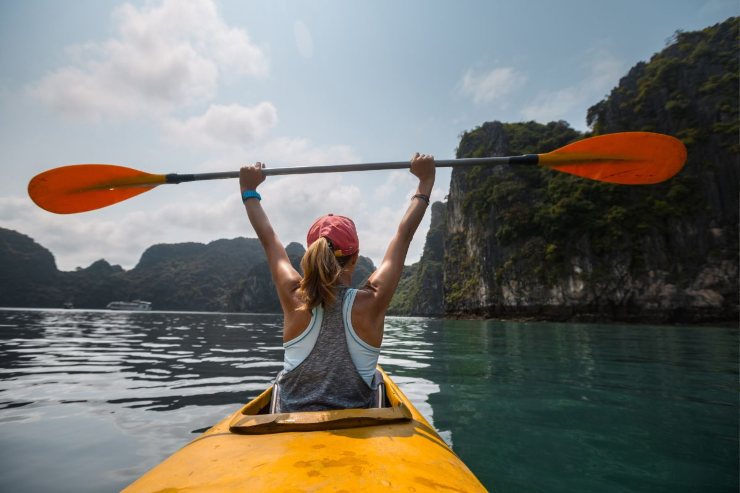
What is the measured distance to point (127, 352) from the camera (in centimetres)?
952

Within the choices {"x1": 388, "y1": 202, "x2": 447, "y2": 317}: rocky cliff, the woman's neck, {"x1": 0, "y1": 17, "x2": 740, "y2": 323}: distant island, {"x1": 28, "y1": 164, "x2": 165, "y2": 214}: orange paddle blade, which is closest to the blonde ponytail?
the woman's neck

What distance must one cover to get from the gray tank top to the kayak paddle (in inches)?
85.7

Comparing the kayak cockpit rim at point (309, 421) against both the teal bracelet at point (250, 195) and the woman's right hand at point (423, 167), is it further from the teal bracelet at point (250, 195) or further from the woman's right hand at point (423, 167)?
the woman's right hand at point (423, 167)

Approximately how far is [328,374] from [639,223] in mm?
45598

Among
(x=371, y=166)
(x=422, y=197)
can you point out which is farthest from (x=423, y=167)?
(x=371, y=166)

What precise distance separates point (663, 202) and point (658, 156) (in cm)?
4290

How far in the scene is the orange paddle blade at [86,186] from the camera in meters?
4.16

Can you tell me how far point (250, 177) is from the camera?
2.63m

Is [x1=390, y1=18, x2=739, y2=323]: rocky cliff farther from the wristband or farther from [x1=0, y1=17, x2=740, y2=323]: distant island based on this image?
the wristband

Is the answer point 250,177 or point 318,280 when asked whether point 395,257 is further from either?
point 250,177

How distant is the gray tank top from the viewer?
1800 millimetres

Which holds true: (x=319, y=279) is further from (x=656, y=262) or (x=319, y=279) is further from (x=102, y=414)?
(x=656, y=262)

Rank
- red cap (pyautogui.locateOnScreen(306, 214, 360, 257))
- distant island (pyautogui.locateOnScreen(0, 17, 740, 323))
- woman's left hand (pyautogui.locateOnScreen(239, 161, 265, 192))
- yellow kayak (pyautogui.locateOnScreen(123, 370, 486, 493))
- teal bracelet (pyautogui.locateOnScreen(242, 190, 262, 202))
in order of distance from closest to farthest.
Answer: yellow kayak (pyautogui.locateOnScreen(123, 370, 486, 493)) → red cap (pyautogui.locateOnScreen(306, 214, 360, 257)) → teal bracelet (pyautogui.locateOnScreen(242, 190, 262, 202)) → woman's left hand (pyautogui.locateOnScreen(239, 161, 265, 192)) → distant island (pyautogui.locateOnScreen(0, 17, 740, 323))

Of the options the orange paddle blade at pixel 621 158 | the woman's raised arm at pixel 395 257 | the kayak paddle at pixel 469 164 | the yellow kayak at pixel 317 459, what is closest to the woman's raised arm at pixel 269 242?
the woman's raised arm at pixel 395 257
